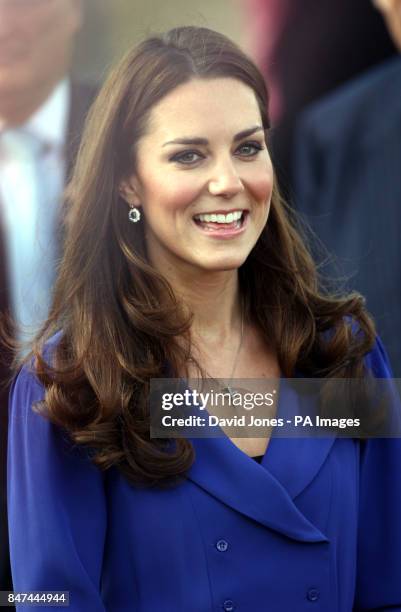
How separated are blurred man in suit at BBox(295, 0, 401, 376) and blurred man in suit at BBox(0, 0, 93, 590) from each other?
521 mm

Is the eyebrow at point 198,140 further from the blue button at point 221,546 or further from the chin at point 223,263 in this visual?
the blue button at point 221,546

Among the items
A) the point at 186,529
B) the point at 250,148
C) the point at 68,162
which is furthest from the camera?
the point at 68,162

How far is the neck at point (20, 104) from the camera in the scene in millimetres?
2014

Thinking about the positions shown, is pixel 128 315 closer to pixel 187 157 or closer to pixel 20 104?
pixel 187 157

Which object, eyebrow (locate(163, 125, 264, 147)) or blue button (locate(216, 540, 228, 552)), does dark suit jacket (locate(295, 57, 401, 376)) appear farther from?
blue button (locate(216, 540, 228, 552))

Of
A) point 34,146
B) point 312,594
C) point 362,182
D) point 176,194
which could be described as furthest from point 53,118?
point 312,594

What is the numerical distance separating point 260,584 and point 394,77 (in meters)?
1.16

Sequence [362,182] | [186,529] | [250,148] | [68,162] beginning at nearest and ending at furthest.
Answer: [186,529], [250,148], [68,162], [362,182]

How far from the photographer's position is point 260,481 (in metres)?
1.57

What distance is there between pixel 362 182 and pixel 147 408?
2.71 feet

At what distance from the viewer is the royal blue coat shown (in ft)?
5.00

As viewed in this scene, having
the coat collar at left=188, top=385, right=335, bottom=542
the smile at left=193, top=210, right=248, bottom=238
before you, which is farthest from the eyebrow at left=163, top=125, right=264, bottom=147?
the coat collar at left=188, top=385, right=335, bottom=542

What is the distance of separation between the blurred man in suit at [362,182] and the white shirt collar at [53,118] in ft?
1.68

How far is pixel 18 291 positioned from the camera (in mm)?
2004
